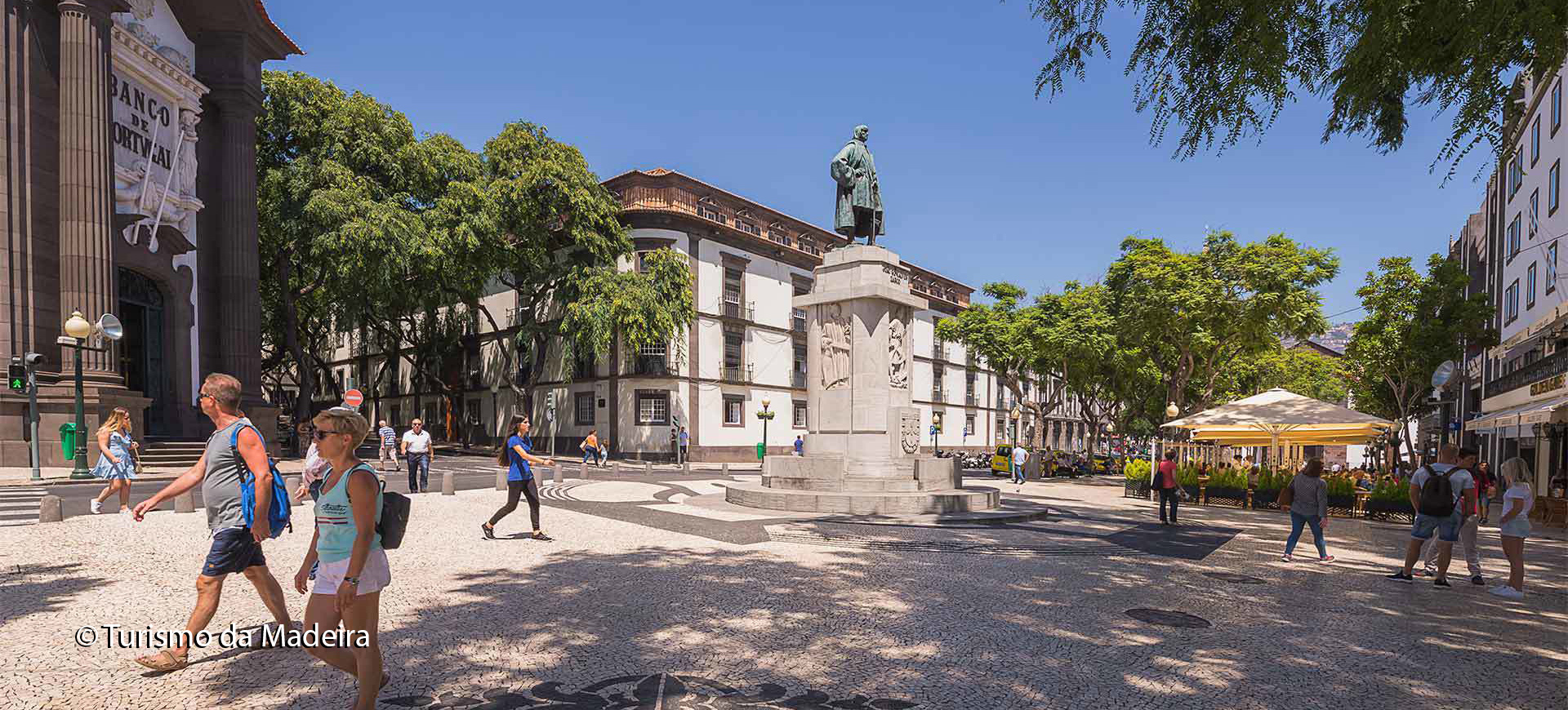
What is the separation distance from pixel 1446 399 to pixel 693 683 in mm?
28954

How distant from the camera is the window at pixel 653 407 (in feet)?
125

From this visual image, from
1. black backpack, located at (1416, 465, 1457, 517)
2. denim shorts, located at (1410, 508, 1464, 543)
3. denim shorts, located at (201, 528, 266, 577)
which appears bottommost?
denim shorts, located at (1410, 508, 1464, 543)

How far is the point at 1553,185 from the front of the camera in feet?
72.5

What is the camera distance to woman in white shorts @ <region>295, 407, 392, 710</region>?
142 inches

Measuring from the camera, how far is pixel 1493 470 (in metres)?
33.1

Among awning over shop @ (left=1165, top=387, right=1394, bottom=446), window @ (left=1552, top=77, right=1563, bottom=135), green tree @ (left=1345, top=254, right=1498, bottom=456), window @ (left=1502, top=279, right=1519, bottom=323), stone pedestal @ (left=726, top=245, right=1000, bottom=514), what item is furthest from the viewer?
window @ (left=1502, top=279, right=1519, bottom=323)

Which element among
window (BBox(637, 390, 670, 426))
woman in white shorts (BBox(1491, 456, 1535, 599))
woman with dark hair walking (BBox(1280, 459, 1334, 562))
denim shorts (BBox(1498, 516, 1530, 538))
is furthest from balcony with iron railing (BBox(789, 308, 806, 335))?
denim shorts (BBox(1498, 516, 1530, 538))

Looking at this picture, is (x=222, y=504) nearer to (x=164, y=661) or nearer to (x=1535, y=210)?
(x=164, y=661)

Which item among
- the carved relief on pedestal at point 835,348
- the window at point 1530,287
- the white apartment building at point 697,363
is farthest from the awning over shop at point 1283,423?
the white apartment building at point 697,363

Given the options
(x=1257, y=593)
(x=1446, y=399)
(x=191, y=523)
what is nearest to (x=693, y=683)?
(x=1257, y=593)

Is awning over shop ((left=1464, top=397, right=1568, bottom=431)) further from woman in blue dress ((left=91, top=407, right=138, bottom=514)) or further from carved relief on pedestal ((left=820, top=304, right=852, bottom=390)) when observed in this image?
woman in blue dress ((left=91, top=407, right=138, bottom=514))

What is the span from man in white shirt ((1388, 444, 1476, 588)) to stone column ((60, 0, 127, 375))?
24697 millimetres

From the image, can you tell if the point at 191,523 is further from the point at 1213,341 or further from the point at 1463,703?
the point at 1213,341

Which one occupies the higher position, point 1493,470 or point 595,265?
point 595,265
